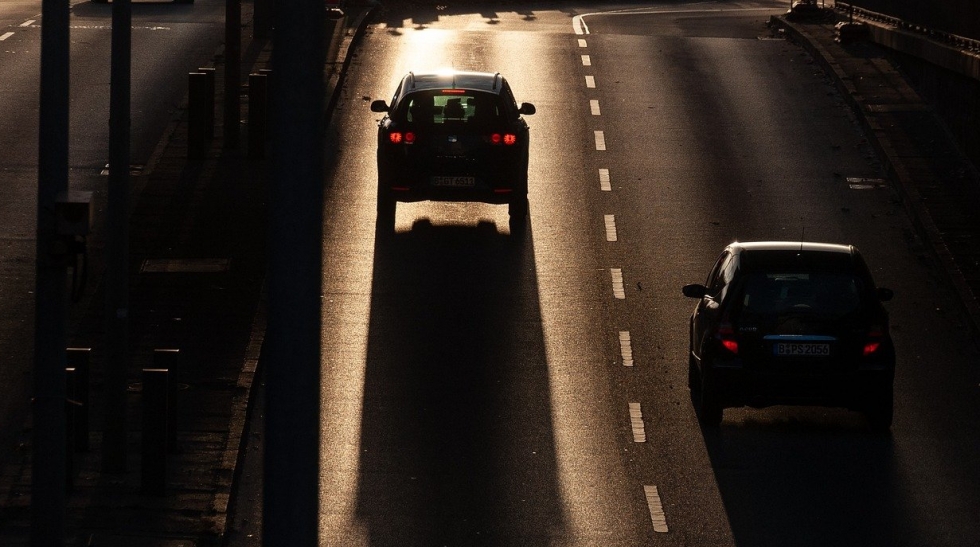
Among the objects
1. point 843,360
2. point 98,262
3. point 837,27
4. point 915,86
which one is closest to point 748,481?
point 843,360

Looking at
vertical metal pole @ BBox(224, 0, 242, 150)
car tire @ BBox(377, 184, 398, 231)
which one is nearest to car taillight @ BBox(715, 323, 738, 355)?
car tire @ BBox(377, 184, 398, 231)

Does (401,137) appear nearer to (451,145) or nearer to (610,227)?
(451,145)

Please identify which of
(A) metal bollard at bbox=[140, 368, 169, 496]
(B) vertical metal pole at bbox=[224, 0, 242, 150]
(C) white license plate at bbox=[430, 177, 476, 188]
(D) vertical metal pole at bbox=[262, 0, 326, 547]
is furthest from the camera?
(B) vertical metal pole at bbox=[224, 0, 242, 150]

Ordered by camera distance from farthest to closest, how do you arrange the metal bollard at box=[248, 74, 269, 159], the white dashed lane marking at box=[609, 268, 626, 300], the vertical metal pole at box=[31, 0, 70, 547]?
1. the metal bollard at box=[248, 74, 269, 159]
2. the white dashed lane marking at box=[609, 268, 626, 300]
3. the vertical metal pole at box=[31, 0, 70, 547]

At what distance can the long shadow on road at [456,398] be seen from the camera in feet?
41.2

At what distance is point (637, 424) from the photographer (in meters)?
15.0

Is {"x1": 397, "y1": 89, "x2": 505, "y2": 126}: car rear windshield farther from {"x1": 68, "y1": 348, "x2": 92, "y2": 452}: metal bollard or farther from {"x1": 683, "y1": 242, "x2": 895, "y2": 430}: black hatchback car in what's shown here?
{"x1": 68, "y1": 348, "x2": 92, "y2": 452}: metal bollard

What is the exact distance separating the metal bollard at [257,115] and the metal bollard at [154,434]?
42.9 feet

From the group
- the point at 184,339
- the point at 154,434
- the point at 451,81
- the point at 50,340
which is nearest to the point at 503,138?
the point at 451,81

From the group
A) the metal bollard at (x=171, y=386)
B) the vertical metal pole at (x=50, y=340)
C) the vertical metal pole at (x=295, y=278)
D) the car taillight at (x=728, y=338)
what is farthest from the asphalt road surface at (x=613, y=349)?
the vertical metal pole at (x=295, y=278)

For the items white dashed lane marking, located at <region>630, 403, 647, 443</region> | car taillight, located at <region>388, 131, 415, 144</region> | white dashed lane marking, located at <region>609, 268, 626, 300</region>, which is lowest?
white dashed lane marking, located at <region>609, 268, 626, 300</region>

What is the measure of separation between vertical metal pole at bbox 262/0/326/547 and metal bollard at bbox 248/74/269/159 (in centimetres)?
1980

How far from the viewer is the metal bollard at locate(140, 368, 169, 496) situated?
1216cm

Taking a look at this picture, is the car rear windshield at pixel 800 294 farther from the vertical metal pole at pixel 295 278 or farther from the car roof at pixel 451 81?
the vertical metal pole at pixel 295 278
